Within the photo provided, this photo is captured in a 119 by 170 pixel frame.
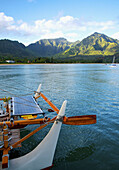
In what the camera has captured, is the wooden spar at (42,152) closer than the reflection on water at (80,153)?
Yes

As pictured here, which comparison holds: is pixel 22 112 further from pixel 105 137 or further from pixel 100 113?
pixel 100 113

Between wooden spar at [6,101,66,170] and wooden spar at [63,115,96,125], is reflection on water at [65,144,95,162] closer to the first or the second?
wooden spar at [6,101,66,170]

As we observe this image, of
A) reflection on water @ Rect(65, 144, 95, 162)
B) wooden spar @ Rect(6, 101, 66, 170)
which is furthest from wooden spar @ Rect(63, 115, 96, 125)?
reflection on water @ Rect(65, 144, 95, 162)

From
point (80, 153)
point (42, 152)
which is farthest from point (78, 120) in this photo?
point (80, 153)

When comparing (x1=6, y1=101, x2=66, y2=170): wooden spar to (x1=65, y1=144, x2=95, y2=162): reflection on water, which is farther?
(x1=65, y1=144, x2=95, y2=162): reflection on water

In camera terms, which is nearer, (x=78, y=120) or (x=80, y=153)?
(x=78, y=120)

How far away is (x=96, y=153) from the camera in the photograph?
8555mm

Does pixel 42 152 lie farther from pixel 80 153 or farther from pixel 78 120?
pixel 80 153

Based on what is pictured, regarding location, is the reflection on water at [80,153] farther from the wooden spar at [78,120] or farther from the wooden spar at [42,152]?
the wooden spar at [78,120]

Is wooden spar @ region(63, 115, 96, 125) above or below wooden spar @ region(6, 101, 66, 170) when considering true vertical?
above

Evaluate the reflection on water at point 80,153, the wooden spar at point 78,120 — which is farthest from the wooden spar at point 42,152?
the reflection on water at point 80,153

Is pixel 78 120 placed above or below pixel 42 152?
above

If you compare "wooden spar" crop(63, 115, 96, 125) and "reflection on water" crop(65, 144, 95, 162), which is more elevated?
"wooden spar" crop(63, 115, 96, 125)

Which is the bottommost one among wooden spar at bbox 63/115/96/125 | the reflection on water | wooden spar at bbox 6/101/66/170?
the reflection on water
